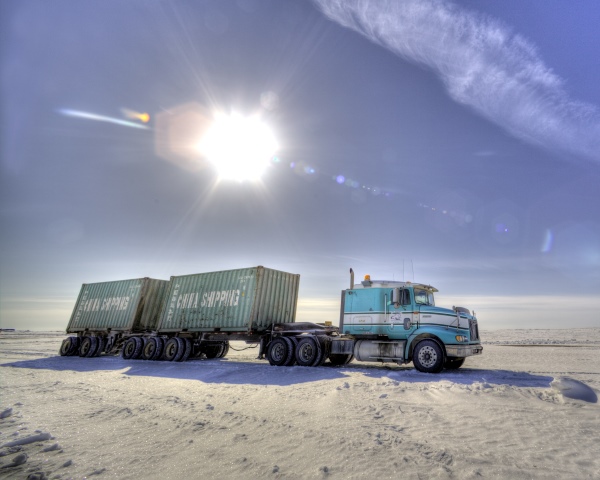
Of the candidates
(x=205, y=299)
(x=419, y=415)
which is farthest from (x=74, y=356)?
(x=419, y=415)

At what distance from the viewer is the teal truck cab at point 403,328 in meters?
11.1

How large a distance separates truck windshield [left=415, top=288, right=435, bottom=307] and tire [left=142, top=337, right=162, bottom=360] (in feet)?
43.0

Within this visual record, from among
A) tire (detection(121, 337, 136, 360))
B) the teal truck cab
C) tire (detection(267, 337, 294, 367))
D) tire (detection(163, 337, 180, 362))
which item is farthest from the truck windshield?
tire (detection(121, 337, 136, 360))

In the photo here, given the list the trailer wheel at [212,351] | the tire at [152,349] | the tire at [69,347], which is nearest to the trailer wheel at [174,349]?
the tire at [152,349]

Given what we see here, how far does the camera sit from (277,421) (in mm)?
5996

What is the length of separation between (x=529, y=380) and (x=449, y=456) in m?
6.44

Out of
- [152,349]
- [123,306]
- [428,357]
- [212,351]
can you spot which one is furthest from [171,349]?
[428,357]

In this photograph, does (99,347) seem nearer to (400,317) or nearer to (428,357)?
(400,317)

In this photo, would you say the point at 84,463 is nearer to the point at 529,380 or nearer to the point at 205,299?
the point at 529,380

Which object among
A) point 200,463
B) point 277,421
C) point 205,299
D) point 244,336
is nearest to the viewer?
point 200,463

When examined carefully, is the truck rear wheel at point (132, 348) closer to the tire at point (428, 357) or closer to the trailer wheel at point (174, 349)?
the trailer wheel at point (174, 349)

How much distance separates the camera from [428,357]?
439 inches

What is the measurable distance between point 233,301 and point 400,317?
296 inches

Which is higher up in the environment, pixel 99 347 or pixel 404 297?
pixel 404 297
